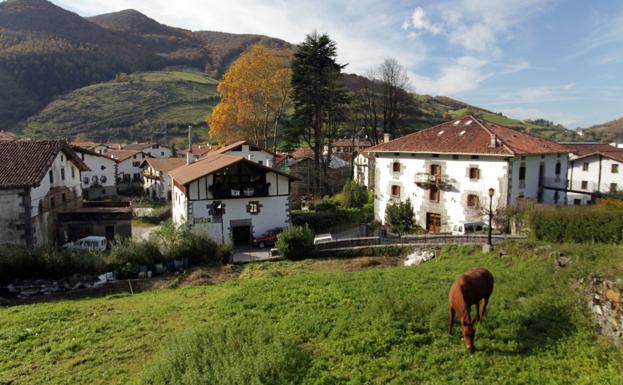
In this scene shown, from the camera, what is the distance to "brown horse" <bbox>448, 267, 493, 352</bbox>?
336 inches

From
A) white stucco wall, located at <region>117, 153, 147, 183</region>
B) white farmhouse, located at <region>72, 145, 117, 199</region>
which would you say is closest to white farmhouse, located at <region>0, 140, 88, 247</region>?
white farmhouse, located at <region>72, 145, 117, 199</region>

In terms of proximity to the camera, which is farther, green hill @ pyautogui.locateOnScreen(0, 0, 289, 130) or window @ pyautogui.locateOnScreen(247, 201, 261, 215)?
green hill @ pyautogui.locateOnScreen(0, 0, 289, 130)

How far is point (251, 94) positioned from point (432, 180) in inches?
927

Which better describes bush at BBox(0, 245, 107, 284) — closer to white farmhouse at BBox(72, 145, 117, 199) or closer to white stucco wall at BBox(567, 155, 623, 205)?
white farmhouse at BBox(72, 145, 117, 199)

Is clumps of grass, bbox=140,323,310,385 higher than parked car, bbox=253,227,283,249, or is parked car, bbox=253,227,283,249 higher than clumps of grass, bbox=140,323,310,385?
clumps of grass, bbox=140,323,310,385

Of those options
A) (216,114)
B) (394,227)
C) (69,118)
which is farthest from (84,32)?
(394,227)

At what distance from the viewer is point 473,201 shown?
2658 centimetres

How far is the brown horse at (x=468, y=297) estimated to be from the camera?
8.52m

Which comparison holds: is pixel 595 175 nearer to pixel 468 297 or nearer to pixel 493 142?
pixel 493 142

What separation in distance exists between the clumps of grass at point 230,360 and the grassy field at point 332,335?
27 mm

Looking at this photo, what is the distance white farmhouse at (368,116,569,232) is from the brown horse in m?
17.2

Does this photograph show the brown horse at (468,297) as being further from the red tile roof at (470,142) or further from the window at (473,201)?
the window at (473,201)

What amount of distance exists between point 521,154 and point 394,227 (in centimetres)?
913

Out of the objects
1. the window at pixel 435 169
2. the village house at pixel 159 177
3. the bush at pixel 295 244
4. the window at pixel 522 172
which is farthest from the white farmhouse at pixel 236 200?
the village house at pixel 159 177
